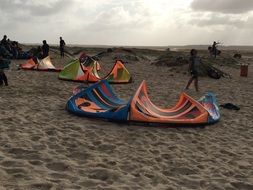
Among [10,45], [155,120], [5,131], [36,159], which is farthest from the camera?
[10,45]

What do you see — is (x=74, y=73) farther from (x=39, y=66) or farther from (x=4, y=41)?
(x=4, y=41)

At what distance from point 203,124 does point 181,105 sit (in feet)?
3.66

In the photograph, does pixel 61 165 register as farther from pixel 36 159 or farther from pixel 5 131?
pixel 5 131

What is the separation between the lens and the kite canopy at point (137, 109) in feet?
28.4

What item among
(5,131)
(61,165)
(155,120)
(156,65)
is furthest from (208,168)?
(156,65)

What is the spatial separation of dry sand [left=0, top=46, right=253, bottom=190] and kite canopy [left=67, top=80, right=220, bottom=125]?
19 centimetres

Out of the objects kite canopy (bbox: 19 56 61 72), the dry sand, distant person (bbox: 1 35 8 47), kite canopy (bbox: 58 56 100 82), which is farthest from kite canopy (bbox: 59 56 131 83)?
distant person (bbox: 1 35 8 47)

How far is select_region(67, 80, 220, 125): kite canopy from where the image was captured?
28.4ft

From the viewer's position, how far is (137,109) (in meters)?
8.85

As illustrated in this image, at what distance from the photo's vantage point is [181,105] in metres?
10.0

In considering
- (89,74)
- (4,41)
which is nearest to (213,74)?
(89,74)

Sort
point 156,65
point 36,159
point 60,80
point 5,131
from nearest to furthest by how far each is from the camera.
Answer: point 36,159 < point 5,131 < point 60,80 < point 156,65

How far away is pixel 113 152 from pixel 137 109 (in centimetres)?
239

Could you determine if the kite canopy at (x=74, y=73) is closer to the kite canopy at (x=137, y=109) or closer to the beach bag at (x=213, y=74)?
the kite canopy at (x=137, y=109)
